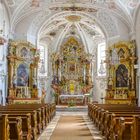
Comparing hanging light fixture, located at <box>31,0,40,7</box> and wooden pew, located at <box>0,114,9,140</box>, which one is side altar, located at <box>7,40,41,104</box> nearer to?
hanging light fixture, located at <box>31,0,40,7</box>

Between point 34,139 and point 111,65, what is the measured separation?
18.7m

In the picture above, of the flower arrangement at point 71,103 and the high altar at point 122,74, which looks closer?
the high altar at point 122,74

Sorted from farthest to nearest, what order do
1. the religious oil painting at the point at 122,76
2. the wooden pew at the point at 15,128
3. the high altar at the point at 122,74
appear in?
the religious oil painting at the point at 122,76 < the high altar at the point at 122,74 < the wooden pew at the point at 15,128

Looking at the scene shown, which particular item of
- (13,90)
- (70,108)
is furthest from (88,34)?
(13,90)

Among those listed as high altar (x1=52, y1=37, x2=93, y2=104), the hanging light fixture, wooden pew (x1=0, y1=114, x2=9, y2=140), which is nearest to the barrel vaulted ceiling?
the hanging light fixture

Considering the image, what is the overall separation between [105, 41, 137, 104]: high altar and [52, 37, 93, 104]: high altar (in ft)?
25.1

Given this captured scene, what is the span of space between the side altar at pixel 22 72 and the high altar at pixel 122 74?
5.91 metres

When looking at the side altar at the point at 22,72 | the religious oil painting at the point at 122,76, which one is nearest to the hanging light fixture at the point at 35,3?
the side altar at the point at 22,72

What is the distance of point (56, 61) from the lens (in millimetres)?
37031

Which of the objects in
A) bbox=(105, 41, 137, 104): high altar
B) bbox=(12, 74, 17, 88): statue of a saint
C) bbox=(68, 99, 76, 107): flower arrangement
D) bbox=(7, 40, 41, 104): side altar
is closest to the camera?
bbox=(7, 40, 41, 104): side altar

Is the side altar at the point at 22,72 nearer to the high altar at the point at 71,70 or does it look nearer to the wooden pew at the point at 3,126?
the high altar at the point at 71,70

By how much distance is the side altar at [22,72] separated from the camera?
26641 mm

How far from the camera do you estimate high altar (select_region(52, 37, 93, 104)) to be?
36094mm

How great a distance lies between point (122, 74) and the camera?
92.9 ft
